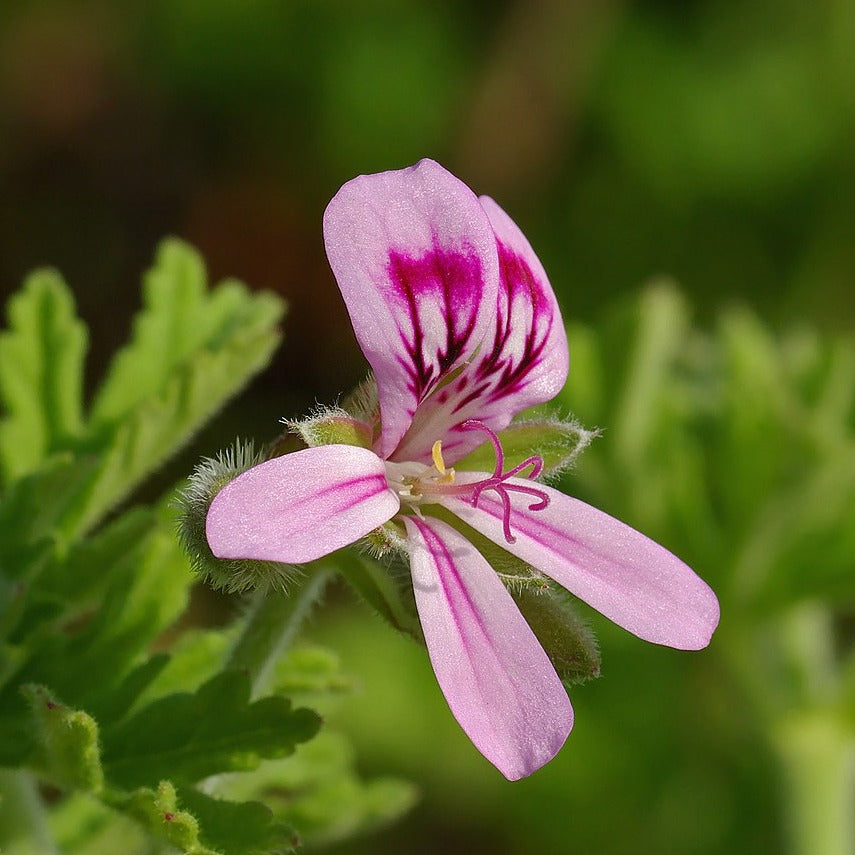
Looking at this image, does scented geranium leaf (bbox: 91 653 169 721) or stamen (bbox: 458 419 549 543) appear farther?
scented geranium leaf (bbox: 91 653 169 721)

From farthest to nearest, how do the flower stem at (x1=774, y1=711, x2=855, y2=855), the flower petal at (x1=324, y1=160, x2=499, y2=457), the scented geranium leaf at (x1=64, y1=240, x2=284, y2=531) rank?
1. the flower stem at (x1=774, y1=711, x2=855, y2=855)
2. the scented geranium leaf at (x1=64, y1=240, x2=284, y2=531)
3. the flower petal at (x1=324, y1=160, x2=499, y2=457)

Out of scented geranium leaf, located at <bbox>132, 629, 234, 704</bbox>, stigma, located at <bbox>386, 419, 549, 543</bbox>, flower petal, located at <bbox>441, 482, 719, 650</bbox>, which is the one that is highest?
stigma, located at <bbox>386, 419, 549, 543</bbox>

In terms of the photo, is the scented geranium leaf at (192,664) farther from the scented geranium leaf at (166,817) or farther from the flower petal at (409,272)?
the flower petal at (409,272)

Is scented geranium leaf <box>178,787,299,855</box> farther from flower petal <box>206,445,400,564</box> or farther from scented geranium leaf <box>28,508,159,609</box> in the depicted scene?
scented geranium leaf <box>28,508,159,609</box>

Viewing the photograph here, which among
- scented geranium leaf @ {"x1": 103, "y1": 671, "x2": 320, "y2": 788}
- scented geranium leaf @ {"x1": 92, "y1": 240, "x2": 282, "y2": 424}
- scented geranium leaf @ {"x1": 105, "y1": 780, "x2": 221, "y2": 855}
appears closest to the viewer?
scented geranium leaf @ {"x1": 105, "y1": 780, "x2": 221, "y2": 855}

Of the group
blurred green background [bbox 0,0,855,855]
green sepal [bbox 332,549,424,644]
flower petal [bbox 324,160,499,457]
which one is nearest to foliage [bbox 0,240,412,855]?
green sepal [bbox 332,549,424,644]

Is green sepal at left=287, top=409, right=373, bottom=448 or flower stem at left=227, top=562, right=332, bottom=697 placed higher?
green sepal at left=287, top=409, right=373, bottom=448

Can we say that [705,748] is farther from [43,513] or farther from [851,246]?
[43,513]

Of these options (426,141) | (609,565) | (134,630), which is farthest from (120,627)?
(426,141)
